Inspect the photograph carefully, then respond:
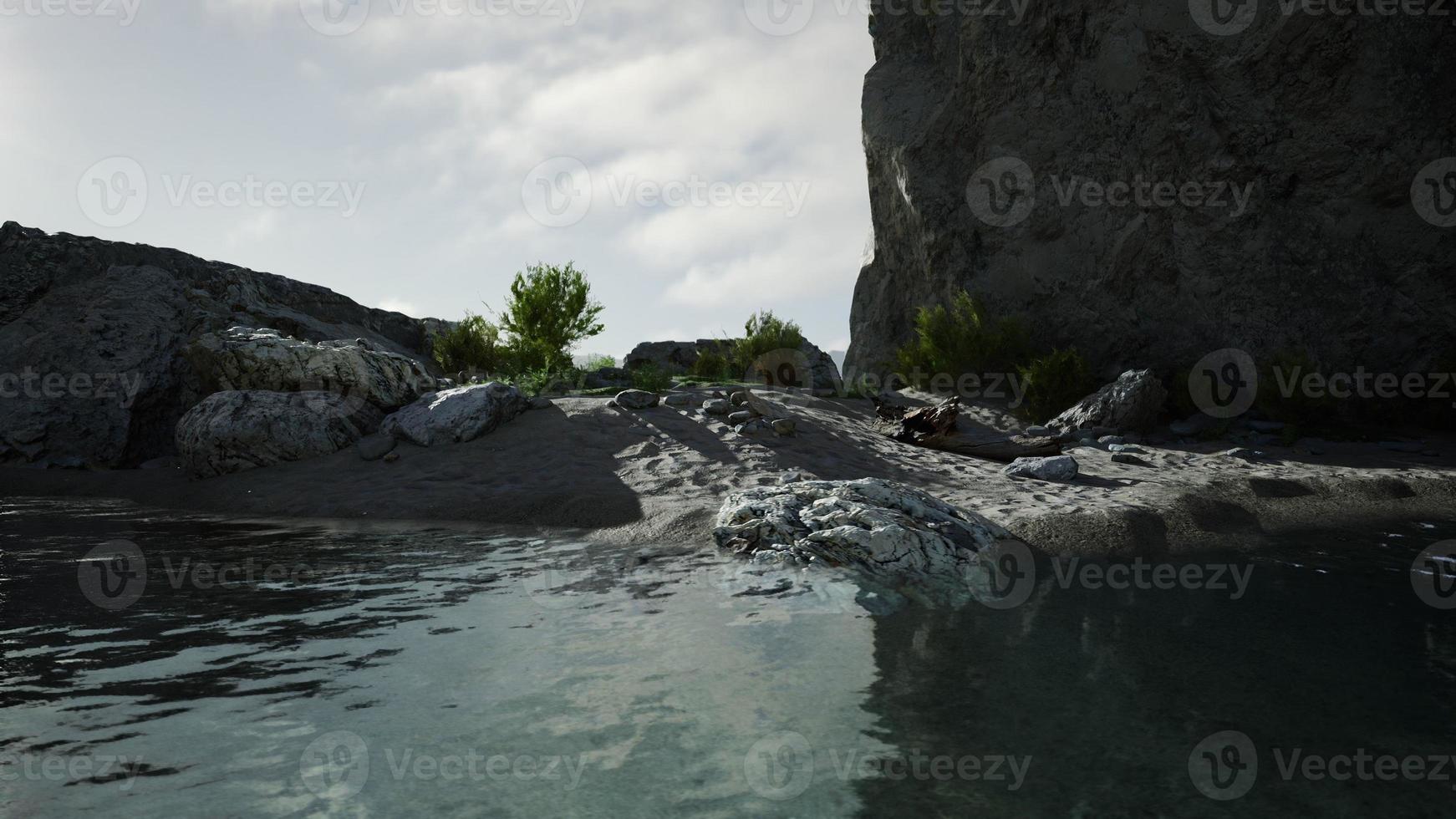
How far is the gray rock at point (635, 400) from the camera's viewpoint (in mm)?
11617

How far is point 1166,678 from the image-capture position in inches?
146

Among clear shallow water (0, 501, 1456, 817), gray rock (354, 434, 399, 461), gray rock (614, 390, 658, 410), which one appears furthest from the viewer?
gray rock (614, 390, 658, 410)

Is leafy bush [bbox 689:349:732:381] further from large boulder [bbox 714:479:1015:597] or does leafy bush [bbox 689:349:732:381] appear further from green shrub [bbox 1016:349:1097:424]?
large boulder [bbox 714:479:1015:597]

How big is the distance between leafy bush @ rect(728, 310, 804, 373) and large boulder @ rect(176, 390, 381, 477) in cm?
982

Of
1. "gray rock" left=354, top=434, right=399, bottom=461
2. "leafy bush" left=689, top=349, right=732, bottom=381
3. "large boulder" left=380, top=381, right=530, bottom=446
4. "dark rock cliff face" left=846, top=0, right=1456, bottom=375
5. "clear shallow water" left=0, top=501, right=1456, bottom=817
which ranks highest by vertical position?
"dark rock cliff face" left=846, top=0, right=1456, bottom=375

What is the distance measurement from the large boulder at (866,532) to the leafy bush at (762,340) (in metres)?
11.6

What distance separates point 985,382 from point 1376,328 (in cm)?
602

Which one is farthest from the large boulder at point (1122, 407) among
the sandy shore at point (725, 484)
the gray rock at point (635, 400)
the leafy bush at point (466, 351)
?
the leafy bush at point (466, 351)

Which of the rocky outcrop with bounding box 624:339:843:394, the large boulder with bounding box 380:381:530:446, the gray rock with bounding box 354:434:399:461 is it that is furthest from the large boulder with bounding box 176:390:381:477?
the rocky outcrop with bounding box 624:339:843:394

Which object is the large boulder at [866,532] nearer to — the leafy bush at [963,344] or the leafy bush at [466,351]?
the leafy bush at [963,344]

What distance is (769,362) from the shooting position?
18312 mm

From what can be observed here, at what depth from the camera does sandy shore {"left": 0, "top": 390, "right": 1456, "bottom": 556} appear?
7215mm

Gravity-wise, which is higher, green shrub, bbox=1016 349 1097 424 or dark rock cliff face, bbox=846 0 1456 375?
dark rock cliff face, bbox=846 0 1456 375

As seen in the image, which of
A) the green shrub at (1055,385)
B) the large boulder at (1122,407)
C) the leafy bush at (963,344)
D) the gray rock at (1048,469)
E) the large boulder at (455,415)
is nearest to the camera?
the gray rock at (1048,469)
